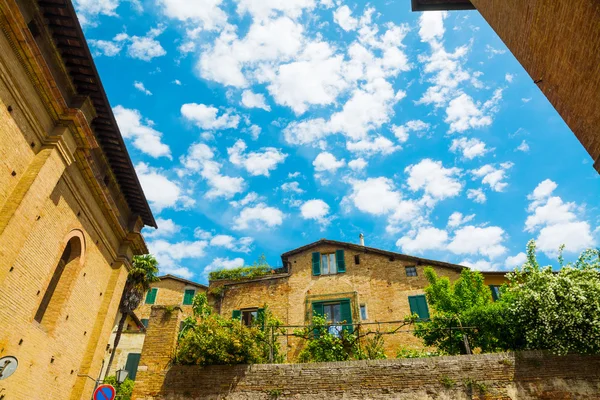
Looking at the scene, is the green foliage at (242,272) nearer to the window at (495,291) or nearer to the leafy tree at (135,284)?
the leafy tree at (135,284)

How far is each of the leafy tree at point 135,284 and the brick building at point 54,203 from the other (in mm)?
10151

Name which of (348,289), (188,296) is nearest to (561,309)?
(348,289)

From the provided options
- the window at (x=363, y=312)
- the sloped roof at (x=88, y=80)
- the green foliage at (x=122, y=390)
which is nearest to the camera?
the sloped roof at (x=88, y=80)

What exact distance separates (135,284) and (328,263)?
37.8 feet

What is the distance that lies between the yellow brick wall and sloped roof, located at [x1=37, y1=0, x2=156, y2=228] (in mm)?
9991

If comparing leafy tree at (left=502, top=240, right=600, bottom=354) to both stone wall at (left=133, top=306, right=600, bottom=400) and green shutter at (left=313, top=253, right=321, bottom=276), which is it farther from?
green shutter at (left=313, top=253, right=321, bottom=276)

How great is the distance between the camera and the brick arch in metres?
9.60

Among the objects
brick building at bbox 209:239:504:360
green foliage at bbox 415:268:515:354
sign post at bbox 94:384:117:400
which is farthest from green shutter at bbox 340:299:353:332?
sign post at bbox 94:384:117:400

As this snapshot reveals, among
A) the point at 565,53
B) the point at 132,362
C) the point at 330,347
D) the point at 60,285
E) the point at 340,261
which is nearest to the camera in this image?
the point at 565,53

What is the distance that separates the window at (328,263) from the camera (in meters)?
21.4

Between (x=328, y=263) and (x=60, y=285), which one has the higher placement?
(x=328, y=263)

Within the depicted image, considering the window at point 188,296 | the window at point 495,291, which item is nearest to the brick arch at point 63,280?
the window at point 495,291

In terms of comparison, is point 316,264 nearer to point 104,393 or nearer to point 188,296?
point 188,296

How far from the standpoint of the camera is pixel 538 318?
1040 cm
